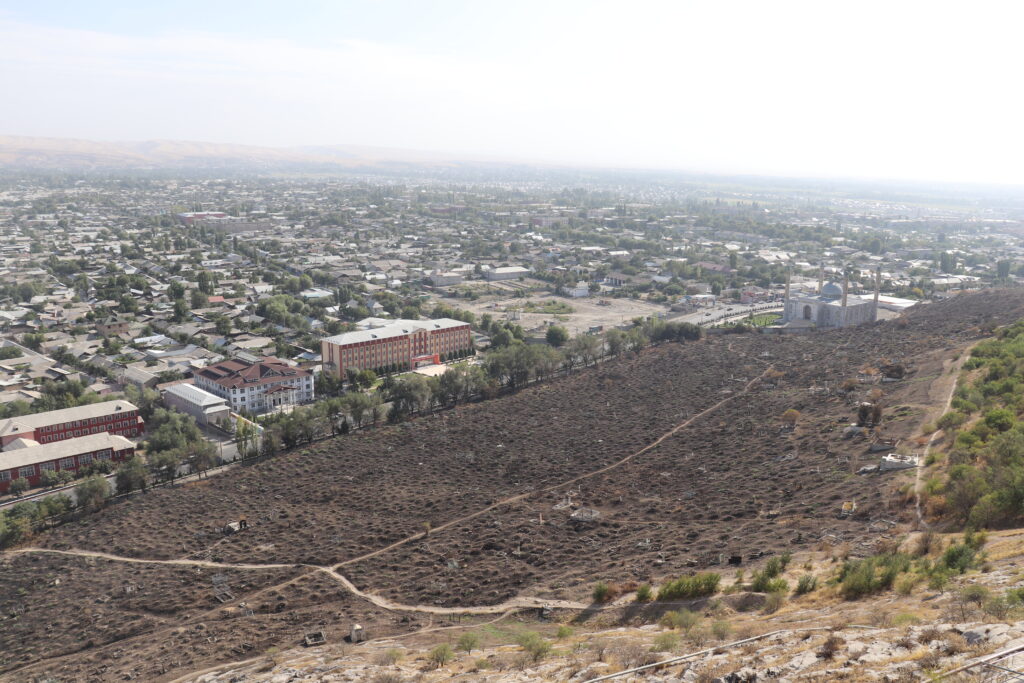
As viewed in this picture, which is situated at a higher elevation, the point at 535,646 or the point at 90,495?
the point at 535,646

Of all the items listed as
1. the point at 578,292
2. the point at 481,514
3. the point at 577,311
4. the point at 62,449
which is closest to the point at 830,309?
the point at 577,311

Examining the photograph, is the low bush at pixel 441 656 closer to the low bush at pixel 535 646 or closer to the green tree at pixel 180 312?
the low bush at pixel 535 646

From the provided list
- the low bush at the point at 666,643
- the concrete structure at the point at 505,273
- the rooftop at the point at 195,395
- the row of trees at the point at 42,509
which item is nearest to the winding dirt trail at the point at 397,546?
the row of trees at the point at 42,509

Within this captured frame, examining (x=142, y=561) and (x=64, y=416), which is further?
(x=64, y=416)

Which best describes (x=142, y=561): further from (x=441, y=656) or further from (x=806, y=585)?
(x=806, y=585)

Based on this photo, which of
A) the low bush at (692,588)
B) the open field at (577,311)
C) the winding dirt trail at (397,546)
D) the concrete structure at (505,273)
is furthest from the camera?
the concrete structure at (505,273)

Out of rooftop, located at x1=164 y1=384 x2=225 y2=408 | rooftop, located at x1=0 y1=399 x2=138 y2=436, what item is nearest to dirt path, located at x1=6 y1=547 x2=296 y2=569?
rooftop, located at x1=0 y1=399 x2=138 y2=436

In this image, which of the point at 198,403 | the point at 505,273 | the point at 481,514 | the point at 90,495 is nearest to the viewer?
the point at 481,514
